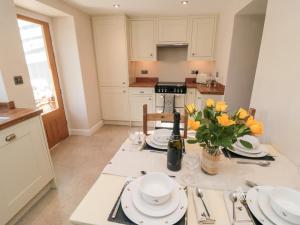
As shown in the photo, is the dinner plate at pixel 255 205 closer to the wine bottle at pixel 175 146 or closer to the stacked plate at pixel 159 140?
the wine bottle at pixel 175 146

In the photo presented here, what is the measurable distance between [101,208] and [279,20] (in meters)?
1.85

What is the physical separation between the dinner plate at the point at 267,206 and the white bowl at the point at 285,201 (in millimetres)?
19

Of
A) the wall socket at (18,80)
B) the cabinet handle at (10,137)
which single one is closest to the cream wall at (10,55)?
the wall socket at (18,80)

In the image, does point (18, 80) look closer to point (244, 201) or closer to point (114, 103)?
point (114, 103)

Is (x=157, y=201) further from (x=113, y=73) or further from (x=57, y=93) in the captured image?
(x=113, y=73)

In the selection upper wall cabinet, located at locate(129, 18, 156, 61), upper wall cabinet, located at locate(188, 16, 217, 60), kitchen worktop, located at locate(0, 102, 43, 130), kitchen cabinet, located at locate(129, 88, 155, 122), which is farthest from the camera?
kitchen cabinet, located at locate(129, 88, 155, 122)

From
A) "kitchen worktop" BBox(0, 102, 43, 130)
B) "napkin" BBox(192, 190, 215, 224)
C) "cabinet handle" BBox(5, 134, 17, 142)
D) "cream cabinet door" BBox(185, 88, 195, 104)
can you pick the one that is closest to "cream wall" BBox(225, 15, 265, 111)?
"cream cabinet door" BBox(185, 88, 195, 104)

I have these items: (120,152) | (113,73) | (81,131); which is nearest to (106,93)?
(113,73)

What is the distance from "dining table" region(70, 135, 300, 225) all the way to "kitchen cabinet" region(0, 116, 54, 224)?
0.94 meters

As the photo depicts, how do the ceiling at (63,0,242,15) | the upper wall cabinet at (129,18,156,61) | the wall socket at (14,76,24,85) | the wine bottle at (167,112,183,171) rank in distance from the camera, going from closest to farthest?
1. the wine bottle at (167,112,183,171)
2. the wall socket at (14,76,24,85)
3. the ceiling at (63,0,242,15)
4. the upper wall cabinet at (129,18,156,61)

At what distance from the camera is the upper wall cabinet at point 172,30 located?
318 cm

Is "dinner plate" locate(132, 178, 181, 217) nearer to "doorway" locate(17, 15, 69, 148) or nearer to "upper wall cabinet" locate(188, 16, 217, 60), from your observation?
"doorway" locate(17, 15, 69, 148)

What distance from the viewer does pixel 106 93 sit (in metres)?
3.53

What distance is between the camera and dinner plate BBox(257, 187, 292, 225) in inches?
23.5
